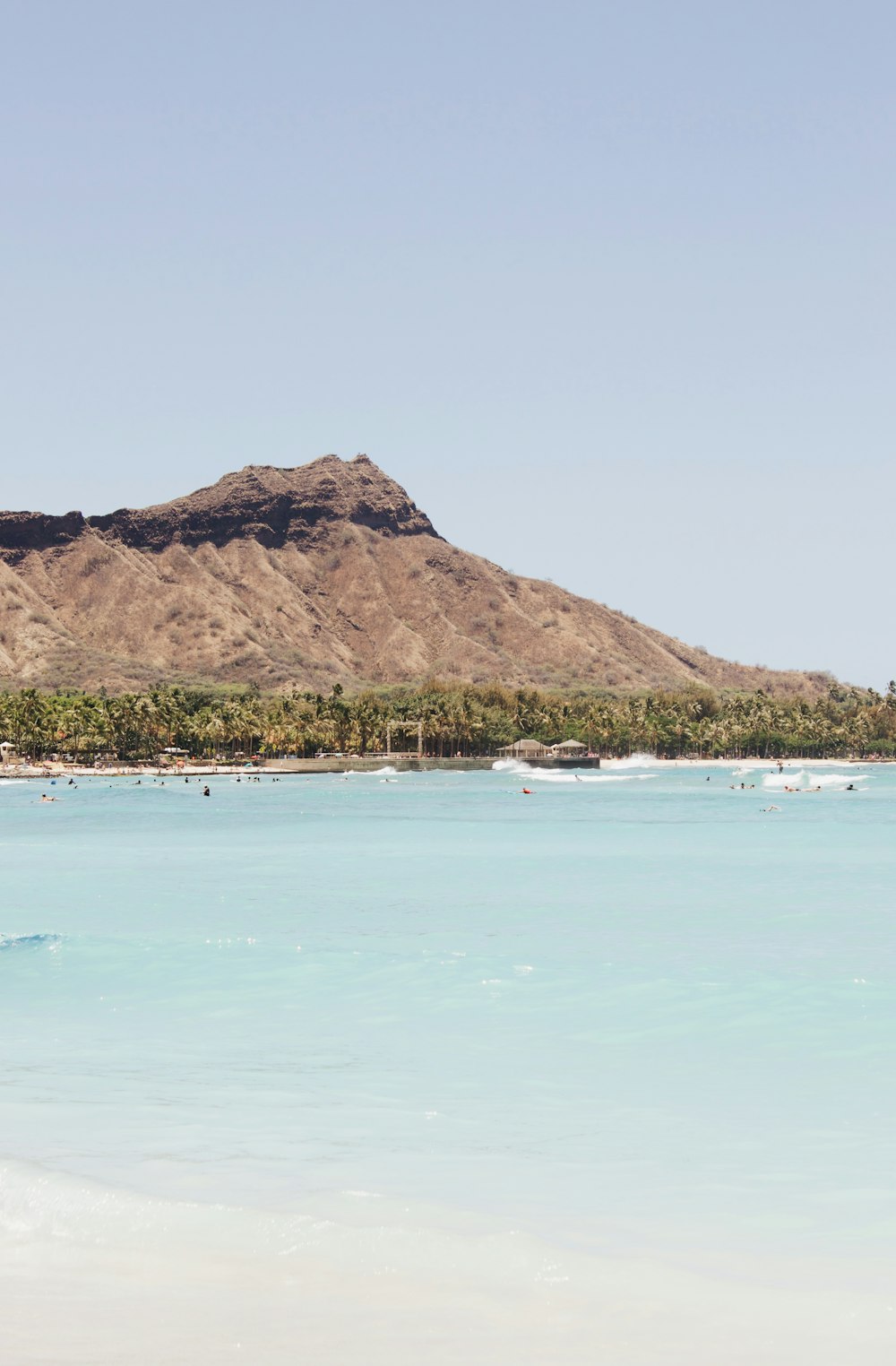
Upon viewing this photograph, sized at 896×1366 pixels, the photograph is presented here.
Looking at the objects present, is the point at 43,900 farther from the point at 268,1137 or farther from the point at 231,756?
the point at 231,756

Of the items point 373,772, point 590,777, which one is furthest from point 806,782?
point 373,772

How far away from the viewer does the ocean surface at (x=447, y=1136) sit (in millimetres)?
8484

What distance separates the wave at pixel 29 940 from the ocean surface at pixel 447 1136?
15 cm

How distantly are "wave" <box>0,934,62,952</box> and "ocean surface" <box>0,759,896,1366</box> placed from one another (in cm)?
15

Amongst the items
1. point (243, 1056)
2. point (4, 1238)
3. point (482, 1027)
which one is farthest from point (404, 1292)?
A: point (482, 1027)

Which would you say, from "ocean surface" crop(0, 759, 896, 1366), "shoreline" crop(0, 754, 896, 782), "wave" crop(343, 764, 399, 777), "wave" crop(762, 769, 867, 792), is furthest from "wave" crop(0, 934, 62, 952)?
"wave" crop(343, 764, 399, 777)

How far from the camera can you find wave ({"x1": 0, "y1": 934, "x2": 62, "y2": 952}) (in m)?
26.9

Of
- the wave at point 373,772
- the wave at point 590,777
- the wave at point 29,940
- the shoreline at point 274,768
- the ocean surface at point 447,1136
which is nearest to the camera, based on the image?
the ocean surface at point 447,1136

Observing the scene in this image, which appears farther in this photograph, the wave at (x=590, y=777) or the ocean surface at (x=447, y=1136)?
the wave at (x=590, y=777)

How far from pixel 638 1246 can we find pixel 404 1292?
194cm

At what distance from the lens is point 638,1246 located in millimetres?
9930

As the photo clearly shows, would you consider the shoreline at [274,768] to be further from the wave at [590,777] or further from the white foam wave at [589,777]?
the wave at [590,777]

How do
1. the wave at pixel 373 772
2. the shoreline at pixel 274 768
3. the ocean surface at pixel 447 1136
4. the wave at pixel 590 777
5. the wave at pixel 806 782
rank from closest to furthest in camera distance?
the ocean surface at pixel 447 1136
the wave at pixel 806 782
the wave at pixel 590 777
the shoreline at pixel 274 768
the wave at pixel 373 772

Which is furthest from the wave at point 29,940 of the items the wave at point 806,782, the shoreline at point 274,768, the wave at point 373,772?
the wave at point 373,772
